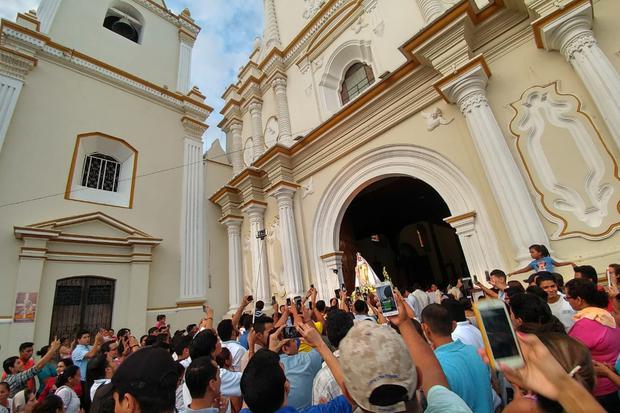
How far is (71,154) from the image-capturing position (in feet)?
28.7

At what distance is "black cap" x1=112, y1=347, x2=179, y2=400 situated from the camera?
1.25 metres

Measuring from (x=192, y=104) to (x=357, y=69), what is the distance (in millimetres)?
6860

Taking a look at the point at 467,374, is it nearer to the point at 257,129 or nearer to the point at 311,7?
the point at 257,129

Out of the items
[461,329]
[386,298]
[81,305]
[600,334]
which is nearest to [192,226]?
[81,305]

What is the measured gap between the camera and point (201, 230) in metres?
10.6

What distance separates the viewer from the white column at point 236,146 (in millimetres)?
12086

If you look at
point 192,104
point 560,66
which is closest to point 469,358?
point 560,66

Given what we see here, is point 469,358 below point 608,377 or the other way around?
the other way around

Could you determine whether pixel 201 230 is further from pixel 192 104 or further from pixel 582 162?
pixel 582 162

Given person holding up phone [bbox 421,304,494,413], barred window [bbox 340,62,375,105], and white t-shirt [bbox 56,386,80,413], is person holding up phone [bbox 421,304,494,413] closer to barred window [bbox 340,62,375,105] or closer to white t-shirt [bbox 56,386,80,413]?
white t-shirt [bbox 56,386,80,413]

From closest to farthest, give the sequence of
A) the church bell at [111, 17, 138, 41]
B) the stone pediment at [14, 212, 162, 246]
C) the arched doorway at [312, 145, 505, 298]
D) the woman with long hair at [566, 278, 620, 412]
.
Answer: the woman with long hair at [566, 278, 620, 412], the arched doorway at [312, 145, 505, 298], the stone pediment at [14, 212, 162, 246], the church bell at [111, 17, 138, 41]

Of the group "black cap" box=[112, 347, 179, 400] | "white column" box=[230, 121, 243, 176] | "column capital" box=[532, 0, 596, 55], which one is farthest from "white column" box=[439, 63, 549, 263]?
"white column" box=[230, 121, 243, 176]

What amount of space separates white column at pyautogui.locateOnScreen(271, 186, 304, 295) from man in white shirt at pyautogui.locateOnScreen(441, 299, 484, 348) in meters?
5.75

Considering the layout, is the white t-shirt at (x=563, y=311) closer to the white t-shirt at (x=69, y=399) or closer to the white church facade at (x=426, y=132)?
the white church facade at (x=426, y=132)
